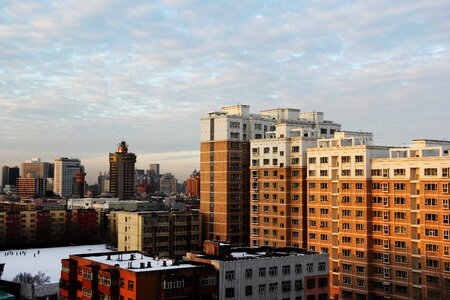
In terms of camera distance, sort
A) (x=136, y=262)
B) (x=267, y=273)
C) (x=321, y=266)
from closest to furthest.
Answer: (x=136, y=262) → (x=267, y=273) → (x=321, y=266)

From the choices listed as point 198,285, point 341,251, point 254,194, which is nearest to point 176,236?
point 254,194

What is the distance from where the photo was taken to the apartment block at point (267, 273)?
66.4 meters

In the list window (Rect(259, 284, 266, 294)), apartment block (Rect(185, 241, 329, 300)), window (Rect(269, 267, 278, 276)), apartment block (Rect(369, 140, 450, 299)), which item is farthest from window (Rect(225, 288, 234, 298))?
apartment block (Rect(369, 140, 450, 299))

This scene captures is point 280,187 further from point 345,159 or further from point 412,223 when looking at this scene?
point 412,223

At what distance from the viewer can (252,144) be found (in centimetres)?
11994

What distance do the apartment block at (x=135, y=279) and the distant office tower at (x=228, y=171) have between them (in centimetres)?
5325

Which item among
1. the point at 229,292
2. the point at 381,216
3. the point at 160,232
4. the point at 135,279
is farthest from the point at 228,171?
the point at 135,279

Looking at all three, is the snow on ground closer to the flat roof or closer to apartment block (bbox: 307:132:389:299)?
the flat roof

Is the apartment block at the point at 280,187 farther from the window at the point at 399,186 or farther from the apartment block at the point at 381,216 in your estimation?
the window at the point at 399,186

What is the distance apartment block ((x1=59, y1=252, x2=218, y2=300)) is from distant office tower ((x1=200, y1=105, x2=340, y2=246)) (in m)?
53.2

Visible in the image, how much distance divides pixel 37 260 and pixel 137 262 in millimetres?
96507

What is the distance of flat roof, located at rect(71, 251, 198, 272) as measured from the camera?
210ft

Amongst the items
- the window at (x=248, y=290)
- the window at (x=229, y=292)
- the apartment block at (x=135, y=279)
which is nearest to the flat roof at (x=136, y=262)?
the apartment block at (x=135, y=279)

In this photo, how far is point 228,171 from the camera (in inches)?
4843
